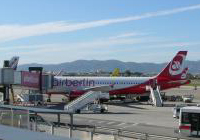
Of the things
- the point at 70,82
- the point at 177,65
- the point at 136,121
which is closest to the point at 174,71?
the point at 177,65

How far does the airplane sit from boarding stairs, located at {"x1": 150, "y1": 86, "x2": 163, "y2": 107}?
1.67m

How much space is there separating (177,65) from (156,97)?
978cm

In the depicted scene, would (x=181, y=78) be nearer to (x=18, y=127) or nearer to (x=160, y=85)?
(x=160, y=85)

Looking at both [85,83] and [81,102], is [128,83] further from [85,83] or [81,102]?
[81,102]

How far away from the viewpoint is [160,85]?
70.4 metres

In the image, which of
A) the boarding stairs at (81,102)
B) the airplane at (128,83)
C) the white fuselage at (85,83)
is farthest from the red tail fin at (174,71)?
the boarding stairs at (81,102)

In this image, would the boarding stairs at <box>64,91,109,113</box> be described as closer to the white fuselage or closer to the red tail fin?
the white fuselage

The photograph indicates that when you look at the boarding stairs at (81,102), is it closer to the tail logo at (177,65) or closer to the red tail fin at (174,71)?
Answer: the red tail fin at (174,71)

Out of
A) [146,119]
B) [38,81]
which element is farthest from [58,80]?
[146,119]

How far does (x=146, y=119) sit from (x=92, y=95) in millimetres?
13019

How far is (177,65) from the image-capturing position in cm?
7119

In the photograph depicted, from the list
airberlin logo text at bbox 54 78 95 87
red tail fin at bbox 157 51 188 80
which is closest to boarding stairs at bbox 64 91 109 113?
airberlin logo text at bbox 54 78 95 87

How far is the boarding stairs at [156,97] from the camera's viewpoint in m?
62.8

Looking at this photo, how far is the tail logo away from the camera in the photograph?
233 feet
